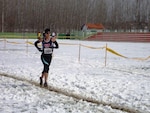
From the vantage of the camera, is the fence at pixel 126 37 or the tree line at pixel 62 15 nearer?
the fence at pixel 126 37

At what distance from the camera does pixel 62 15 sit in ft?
308

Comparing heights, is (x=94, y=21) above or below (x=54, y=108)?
above

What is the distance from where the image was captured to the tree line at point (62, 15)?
286ft

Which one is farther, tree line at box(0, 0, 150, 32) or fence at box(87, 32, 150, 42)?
tree line at box(0, 0, 150, 32)

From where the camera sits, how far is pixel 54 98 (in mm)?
7211

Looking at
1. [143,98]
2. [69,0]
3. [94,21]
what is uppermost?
[69,0]

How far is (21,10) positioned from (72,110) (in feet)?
288

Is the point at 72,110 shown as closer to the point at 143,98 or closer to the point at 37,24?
the point at 143,98

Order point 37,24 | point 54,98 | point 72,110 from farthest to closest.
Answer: point 37,24, point 54,98, point 72,110

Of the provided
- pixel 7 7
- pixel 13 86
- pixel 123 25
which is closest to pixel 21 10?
pixel 7 7

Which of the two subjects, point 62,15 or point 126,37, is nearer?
point 126,37

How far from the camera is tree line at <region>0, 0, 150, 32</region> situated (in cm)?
8725

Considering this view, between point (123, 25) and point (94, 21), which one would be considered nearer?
point (123, 25)

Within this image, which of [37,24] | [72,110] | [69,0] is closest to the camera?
[72,110]
